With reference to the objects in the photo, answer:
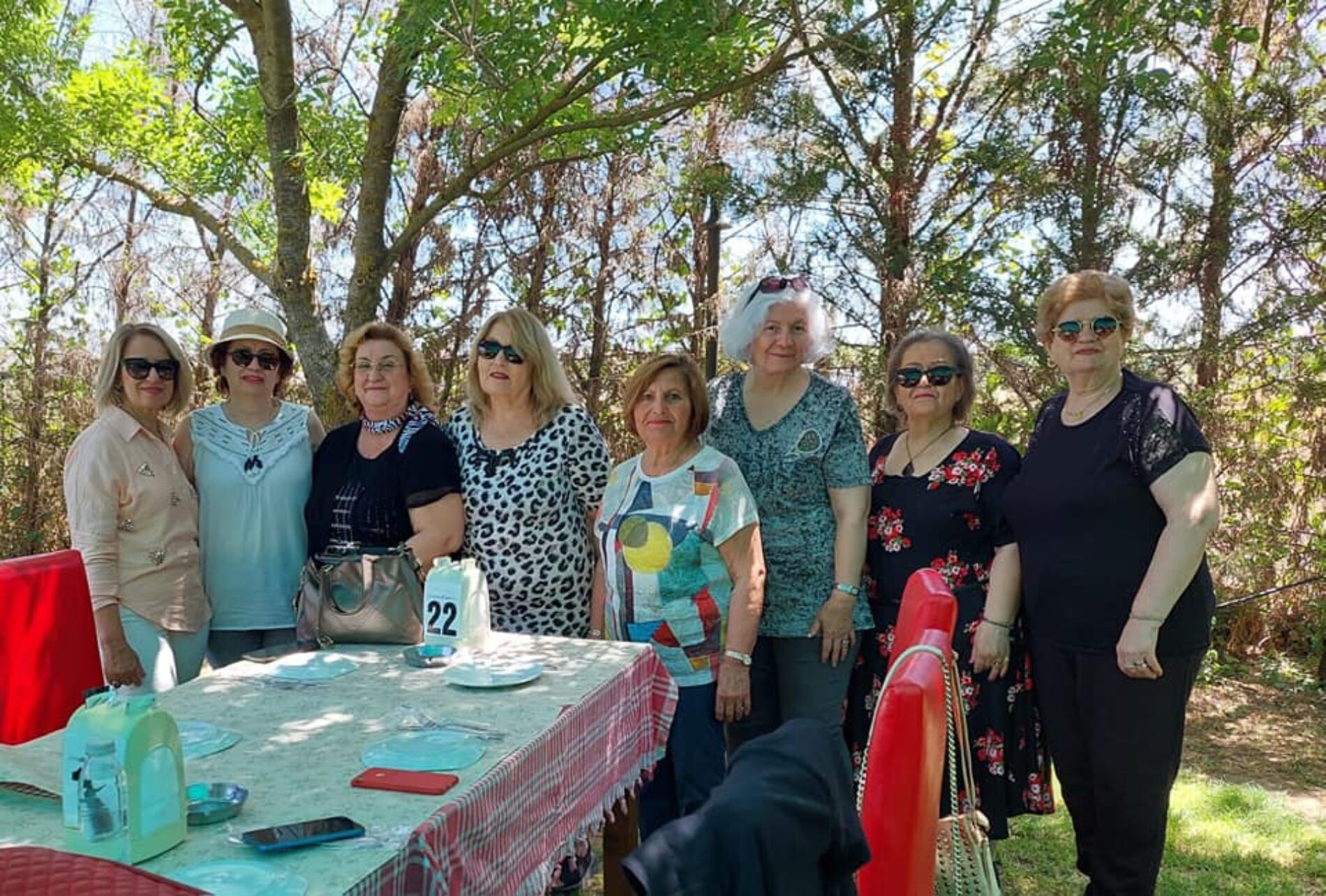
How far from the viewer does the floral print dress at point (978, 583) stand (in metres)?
2.58

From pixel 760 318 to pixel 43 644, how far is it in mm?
2065

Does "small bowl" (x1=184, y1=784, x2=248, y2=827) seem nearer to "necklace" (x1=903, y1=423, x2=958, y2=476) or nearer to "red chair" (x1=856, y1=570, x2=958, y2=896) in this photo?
"red chair" (x1=856, y1=570, x2=958, y2=896)

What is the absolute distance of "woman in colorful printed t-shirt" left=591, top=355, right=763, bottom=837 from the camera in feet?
8.37

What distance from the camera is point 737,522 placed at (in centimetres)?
254

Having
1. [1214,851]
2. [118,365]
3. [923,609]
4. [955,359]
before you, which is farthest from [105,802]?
[1214,851]

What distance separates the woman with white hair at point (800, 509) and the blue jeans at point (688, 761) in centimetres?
20

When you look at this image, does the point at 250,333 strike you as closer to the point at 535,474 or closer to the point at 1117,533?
the point at 535,474

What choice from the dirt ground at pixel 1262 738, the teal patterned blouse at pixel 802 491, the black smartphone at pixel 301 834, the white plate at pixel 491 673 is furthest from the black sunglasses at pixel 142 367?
the dirt ground at pixel 1262 738

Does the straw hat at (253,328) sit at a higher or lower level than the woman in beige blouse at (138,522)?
higher

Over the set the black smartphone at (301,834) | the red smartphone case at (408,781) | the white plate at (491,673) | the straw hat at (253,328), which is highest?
the straw hat at (253,328)

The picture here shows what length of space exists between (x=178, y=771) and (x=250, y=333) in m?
1.89

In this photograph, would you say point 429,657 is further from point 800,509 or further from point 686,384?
point 800,509

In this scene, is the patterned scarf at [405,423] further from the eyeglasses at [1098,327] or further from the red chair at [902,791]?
the red chair at [902,791]

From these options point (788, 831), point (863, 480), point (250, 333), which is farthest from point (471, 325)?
point (788, 831)
